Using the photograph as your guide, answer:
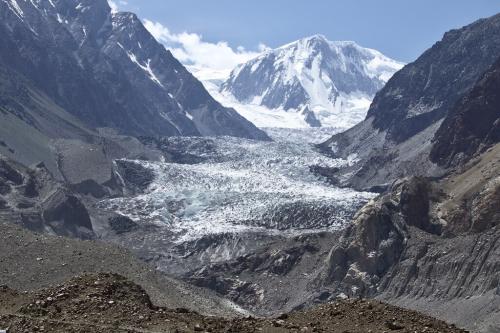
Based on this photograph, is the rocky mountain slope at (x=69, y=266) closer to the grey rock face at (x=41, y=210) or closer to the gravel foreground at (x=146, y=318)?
the gravel foreground at (x=146, y=318)

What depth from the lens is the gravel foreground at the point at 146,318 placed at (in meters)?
29.8

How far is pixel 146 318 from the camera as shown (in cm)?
3152

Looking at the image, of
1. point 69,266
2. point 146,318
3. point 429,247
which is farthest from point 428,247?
point 146,318

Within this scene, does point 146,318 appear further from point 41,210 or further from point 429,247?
point 41,210

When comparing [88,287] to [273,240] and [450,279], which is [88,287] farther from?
[273,240]

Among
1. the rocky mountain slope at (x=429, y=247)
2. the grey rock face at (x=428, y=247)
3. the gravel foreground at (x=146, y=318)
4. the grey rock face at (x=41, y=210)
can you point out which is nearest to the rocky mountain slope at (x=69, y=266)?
the rocky mountain slope at (x=429, y=247)

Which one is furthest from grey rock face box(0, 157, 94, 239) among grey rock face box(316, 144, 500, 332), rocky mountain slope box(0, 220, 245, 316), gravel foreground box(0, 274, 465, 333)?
gravel foreground box(0, 274, 465, 333)

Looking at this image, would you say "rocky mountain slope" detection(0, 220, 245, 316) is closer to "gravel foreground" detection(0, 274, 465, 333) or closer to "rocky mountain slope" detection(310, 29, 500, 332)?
"rocky mountain slope" detection(310, 29, 500, 332)

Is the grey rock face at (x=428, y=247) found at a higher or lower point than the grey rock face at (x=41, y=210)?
higher

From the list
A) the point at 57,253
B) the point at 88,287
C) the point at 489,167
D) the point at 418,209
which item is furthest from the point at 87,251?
the point at 489,167

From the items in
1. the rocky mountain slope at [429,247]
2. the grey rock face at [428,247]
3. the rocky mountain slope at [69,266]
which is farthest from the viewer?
the grey rock face at [428,247]

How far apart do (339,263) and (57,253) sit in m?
71.4

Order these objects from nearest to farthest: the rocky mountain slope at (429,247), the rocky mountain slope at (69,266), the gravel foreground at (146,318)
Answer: the gravel foreground at (146,318) → the rocky mountain slope at (69,266) → the rocky mountain slope at (429,247)

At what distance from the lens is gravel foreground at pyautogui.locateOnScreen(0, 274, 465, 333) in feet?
97.7
